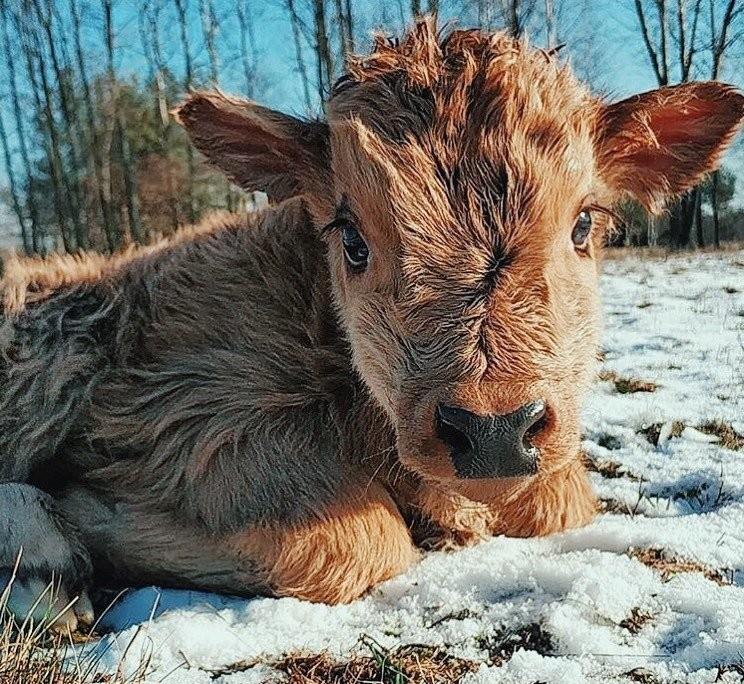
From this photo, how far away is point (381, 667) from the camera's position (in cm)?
214

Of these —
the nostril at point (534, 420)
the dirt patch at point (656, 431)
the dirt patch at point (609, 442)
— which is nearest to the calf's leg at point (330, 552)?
the nostril at point (534, 420)

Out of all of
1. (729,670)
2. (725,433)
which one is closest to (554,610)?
(729,670)

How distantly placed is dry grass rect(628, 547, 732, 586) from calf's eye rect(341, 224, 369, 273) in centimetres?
139

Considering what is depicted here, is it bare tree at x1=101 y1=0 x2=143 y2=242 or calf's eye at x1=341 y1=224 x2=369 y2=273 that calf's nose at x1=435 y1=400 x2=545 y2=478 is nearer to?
calf's eye at x1=341 y1=224 x2=369 y2=273

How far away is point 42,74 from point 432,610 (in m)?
29.7

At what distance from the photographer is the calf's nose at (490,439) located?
2057 mm

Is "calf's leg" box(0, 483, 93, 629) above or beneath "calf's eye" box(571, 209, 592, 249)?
beneath

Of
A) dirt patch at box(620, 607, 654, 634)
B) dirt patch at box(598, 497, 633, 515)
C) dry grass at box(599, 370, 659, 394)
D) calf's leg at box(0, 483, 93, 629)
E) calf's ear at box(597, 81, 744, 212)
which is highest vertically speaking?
calf's ear at box(597, 81, 744, 212)

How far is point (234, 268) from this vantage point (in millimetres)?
3555

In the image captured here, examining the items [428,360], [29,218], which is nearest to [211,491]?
[428,360]

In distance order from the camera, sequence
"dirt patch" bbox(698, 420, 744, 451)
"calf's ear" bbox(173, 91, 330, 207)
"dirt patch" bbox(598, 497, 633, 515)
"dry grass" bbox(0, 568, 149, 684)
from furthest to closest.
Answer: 1. "dirt patch" bbox(698, 420, 744, 451)
2. "dirt patch" bbox(598, 497, 633, 515)
3. "calf's ear" bbox(173, 91, 330, 207)
4. "dry grass" bbox(0, 568, 149, 684)

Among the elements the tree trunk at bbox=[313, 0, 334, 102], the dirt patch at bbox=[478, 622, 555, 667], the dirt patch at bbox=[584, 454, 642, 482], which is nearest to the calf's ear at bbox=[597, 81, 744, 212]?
the dirt patch at bbox=[584, 454, 642, 482]

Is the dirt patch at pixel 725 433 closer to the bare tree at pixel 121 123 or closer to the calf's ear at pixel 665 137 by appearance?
the calf's ear at pixel 665 137

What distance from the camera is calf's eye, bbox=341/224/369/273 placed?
2803 millimetres
